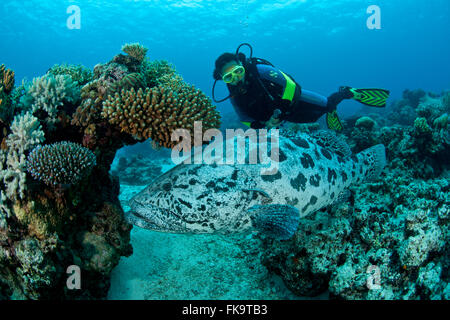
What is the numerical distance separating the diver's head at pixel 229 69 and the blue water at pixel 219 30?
37.5 meters

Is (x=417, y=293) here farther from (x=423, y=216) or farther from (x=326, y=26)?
(x=326, y=26)

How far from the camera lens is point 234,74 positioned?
511 centimetres

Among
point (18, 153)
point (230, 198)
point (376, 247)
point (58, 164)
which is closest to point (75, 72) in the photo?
point (18, 153)

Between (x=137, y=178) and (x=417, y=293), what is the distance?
10034 mm

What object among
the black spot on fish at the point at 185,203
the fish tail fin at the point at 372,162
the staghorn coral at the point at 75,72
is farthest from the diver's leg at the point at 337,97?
the staghorn coral at the point at 75,72

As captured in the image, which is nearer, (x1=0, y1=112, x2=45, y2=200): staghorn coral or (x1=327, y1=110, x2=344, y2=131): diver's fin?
(x1=0, y1=112, x2=45, y2=200): staghorn coral

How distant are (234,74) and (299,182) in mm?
2801

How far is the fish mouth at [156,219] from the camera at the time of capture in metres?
2.86

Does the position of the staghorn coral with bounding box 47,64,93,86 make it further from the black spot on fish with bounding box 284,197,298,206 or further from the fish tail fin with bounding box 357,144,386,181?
the fish tail fin with bounding box 357,144,386,181

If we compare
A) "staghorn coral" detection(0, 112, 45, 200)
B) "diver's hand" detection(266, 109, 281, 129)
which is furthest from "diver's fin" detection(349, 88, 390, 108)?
"staghorn coral" detection(0, 112, 45, 200)

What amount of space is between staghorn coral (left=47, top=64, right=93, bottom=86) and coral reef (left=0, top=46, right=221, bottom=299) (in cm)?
85

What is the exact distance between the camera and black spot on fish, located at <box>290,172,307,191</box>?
337 centimetres
